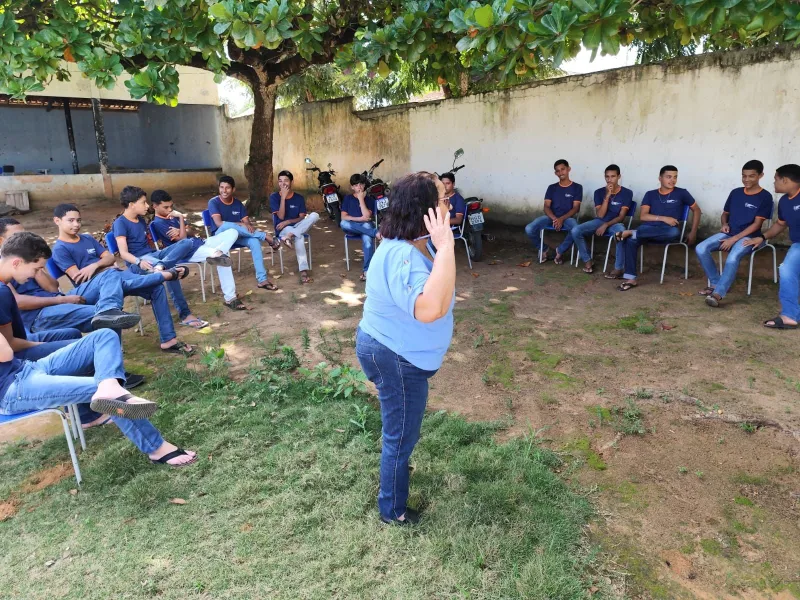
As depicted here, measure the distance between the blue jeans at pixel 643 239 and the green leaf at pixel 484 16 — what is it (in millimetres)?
3143

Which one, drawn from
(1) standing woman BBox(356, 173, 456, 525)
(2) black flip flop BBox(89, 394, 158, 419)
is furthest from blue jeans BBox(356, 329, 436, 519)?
(2) black flip flop BBox(89, 394, 158, 419)

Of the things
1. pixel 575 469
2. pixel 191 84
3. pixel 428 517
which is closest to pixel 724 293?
pixel 575 469

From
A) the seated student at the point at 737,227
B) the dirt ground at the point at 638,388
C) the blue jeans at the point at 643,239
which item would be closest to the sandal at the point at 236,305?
the dirt ground at the point at 638,388

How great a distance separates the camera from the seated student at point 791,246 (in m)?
4.64

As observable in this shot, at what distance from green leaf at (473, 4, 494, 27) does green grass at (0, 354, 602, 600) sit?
9.79 ft

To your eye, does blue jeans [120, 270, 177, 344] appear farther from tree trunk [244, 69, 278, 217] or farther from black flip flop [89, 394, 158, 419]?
tree trunk [244, 69, 278, 217]

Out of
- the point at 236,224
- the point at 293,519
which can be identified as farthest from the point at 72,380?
the point at 236,224

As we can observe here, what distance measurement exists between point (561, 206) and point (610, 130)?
112 cm

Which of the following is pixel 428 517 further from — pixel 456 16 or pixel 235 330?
pixel 456 16

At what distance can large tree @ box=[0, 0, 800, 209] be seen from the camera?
3854mm

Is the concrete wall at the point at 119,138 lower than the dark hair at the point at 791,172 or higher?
higher

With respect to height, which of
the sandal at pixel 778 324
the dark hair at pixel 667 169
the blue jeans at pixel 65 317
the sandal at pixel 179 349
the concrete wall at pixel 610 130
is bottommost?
the sandal at pixel 179 349

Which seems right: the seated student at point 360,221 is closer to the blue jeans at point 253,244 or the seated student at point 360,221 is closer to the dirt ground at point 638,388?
the dirt ground at point 638,388

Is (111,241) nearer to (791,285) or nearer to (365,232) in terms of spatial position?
(365,232)
